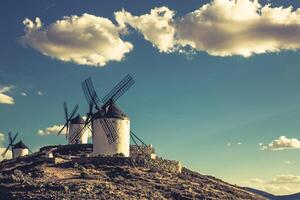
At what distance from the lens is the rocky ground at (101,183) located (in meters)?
48.2

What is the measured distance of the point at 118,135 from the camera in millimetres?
67562

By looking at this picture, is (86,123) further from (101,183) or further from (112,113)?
(101,183)

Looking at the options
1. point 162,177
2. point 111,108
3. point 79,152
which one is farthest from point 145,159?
point 79,152

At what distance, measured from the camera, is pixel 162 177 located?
58750 millimetres

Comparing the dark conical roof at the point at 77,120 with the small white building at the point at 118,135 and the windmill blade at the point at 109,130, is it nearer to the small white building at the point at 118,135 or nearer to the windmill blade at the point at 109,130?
the small white building at the point at 118,135

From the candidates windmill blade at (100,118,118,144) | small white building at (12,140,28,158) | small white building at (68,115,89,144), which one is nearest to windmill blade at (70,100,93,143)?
small white building at (68,115,89,144)

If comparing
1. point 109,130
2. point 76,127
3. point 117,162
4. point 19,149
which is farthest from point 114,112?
point 19,149

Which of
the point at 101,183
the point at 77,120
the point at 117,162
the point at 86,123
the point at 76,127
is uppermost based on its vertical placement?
the point at 77,120

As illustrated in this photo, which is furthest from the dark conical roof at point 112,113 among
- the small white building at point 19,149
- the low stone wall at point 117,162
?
the small white building at point 19,149

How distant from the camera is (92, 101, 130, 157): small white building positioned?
6712 cm

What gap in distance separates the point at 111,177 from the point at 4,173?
13.0 m

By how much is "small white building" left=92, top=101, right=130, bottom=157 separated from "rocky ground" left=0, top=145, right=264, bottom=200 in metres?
4.96

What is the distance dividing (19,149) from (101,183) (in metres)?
61.7

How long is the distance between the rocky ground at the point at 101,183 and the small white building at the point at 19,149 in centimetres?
4265
